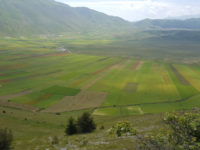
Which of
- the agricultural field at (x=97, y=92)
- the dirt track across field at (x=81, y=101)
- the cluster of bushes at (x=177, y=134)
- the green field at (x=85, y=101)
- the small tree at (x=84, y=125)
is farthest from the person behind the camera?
the agricultural field at (x=97, y=92)

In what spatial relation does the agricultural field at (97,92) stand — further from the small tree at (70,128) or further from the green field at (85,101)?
the small tree at (70,128)

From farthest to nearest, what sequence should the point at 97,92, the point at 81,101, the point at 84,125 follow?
the point at 97,92 < the point at 81,101 < the point at 84,125

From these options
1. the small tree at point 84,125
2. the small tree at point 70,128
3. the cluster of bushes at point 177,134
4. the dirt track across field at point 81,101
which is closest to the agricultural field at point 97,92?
the dirt track across field at point 81,101

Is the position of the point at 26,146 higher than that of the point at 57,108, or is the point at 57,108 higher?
the point at 26,146

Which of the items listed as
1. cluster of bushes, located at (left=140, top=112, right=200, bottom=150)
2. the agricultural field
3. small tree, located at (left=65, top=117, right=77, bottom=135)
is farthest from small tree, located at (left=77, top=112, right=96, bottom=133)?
cluster of bushes, located at (left=140, top=112, right=200, bottom=150)

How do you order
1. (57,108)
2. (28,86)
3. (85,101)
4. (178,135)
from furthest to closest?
(28,86) < (85,101) < (57,108) < (178,135)

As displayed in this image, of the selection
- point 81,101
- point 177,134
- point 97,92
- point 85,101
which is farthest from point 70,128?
point 97,92

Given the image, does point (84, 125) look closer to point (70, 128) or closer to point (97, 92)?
point (70, 128)

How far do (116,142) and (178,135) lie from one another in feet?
46.4

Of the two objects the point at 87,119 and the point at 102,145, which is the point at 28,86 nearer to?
the point at 87,119

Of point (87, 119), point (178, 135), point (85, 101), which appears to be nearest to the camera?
point (178, 135)

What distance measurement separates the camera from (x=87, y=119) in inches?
1316

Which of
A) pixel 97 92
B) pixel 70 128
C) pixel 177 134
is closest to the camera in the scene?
pixel 177 134

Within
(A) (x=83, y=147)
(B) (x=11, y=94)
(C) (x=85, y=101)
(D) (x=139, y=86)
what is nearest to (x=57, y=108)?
(C) (x=85, y=101)
